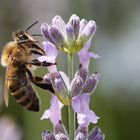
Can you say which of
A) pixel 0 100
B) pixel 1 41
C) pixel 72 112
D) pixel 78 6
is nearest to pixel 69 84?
pixel 72 112

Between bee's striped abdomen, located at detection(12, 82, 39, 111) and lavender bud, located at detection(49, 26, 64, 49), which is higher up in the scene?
lavender bud, located at detection(49, 26, 64, 49)

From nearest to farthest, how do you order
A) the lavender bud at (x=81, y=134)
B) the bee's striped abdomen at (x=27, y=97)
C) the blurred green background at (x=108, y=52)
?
the lavender bud at (x=81, y=134) → the bee's striped abdomen at (x=27, y=97) → the blurred green background at (x=108, y=52)

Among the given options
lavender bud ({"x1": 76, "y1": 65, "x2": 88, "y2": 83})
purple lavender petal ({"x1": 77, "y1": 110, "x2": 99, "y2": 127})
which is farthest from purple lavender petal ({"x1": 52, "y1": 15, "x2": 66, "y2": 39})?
purple lavender petal ({"x1": 77, "y1": 110, "x2": 99, "y2": 127})

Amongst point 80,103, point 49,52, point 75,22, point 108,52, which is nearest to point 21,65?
point 49,52

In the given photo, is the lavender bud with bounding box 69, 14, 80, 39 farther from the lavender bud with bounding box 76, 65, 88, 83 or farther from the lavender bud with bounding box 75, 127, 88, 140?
the lavender bud with bounding box 75, 127, 88, 140

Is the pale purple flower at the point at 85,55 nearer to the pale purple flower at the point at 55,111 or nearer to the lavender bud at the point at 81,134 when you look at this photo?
the pale purple flower at the point at 55,111

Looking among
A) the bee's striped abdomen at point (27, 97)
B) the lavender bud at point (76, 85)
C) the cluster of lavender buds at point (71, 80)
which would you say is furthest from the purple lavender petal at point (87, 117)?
the bee's striped abdomen at point (27, 97)

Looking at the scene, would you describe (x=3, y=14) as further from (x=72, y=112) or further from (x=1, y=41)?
(x=72, y=112)
